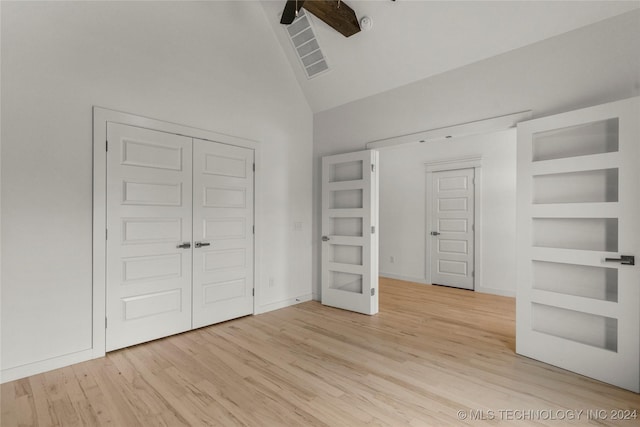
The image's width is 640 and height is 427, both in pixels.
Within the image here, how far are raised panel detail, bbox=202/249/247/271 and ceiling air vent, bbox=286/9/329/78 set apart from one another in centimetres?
261

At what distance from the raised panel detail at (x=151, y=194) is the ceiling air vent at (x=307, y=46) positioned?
236 cm

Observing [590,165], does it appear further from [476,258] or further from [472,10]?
[476,258]

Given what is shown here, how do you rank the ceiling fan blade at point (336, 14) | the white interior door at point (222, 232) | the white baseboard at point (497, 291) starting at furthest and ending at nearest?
1. the white baseboard at point (497, 291)
2. the white interior door at point (222, 232)
3. the ceiling fan blade at point (336, 14)

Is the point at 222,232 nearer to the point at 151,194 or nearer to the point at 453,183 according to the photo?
the point at 151,194

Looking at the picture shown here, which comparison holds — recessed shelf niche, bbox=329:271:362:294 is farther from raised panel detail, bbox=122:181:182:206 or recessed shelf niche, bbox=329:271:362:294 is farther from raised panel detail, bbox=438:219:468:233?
raised panel detail, bbox=438:219:468:233

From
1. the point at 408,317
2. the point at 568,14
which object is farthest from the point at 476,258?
the point at 568,14

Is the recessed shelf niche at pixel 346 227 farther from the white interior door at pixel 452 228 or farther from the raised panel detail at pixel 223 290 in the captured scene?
the white interior door at pixel 452 228

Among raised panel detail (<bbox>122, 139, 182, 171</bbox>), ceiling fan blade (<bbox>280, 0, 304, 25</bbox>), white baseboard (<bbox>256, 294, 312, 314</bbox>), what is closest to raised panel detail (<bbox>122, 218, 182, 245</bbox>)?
raised panel detail (<bbox>122, 139, 182, 171</bbox>)

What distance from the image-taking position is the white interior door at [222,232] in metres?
3.52

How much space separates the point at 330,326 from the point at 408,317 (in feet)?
3.45

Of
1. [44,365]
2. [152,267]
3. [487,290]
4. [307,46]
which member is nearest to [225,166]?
[152,267]

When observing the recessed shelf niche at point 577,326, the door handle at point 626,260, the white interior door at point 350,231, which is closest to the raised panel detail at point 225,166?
the white interior door at point 350,231

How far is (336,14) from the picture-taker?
132 inches

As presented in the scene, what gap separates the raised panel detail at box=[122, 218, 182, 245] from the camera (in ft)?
9.83
